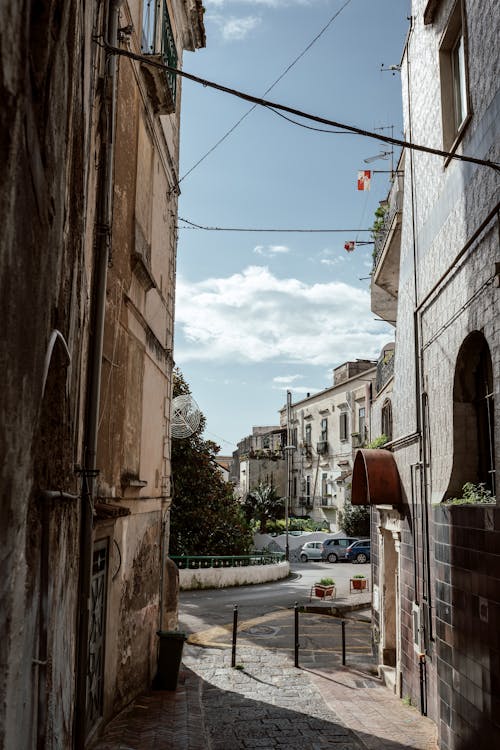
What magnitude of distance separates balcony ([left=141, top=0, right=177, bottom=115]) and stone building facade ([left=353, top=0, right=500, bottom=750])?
142 inches

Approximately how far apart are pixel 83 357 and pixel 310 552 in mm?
31174

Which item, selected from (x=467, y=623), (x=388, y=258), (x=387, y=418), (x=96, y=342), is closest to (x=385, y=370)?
(x=387, y=418)

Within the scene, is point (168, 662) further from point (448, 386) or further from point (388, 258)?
point (388, 258)

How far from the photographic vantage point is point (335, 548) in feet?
116

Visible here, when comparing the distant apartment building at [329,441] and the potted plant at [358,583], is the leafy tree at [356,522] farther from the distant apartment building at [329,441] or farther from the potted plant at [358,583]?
the potted plant at [358,583]

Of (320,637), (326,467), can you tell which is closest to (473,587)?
(320,637)

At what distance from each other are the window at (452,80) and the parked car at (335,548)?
2903 centimetres

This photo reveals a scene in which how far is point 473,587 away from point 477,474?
4.46 ft

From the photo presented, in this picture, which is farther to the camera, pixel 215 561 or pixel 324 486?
pixel 324 486

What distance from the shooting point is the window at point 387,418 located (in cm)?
1430

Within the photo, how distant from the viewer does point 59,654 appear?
421 centimetres

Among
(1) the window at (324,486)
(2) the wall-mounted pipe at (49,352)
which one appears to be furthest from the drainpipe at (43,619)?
(1) the window at (324,486)

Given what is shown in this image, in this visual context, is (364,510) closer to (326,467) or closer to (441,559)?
(326,467)

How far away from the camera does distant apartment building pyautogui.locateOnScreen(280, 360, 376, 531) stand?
46.6 metres
